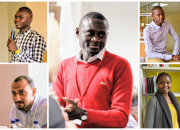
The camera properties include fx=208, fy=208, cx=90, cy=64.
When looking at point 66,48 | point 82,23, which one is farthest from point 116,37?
point 66,48

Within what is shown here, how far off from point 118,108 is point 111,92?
14 cm

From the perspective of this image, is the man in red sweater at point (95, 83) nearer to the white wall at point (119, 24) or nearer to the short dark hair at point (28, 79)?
the white wall at point (119, 24)

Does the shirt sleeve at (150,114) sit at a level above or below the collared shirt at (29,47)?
below

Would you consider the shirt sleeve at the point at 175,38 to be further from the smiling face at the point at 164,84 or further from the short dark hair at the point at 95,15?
the short dark hair at the point at 95,15

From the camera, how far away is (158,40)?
1812mm

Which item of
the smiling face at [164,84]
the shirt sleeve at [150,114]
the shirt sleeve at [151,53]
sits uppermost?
the shirt sleeve at [151,53]

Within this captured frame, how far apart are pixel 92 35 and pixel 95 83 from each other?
0.40 meters

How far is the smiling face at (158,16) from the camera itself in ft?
5.92

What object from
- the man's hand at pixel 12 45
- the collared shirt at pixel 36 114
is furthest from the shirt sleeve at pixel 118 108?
the man's hand at pixel 12 45

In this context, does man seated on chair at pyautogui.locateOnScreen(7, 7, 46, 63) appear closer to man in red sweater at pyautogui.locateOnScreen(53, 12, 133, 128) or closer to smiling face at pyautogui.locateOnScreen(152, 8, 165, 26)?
man in red sweater at pyautogui.locateOnScreen(53, 12, 133, 128)

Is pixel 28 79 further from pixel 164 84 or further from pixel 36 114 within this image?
pixel 164 84

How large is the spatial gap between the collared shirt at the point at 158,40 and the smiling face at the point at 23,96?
1.06m

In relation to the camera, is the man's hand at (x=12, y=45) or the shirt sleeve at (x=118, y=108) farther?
the man's hand at (x=12, y=45)

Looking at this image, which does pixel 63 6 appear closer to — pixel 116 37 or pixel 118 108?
pixel 116 37
